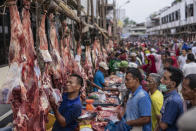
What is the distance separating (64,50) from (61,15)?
65cm

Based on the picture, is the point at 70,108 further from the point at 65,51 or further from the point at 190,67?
the point at 190,67

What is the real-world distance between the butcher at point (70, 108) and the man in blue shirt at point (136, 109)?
61cm

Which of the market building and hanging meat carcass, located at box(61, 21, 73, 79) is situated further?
the market building

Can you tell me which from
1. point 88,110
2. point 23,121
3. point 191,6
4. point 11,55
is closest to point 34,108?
point 23,121

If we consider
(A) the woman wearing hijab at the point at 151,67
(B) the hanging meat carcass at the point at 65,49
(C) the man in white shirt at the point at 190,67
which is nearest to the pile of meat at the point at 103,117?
(B) the hanging meat carcass at the point at 65,49

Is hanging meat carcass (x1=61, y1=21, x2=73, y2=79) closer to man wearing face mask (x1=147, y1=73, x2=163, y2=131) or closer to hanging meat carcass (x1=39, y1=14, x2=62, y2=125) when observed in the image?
hanging meat carcass (x1=39, y1=14, x2=62, y2=125)

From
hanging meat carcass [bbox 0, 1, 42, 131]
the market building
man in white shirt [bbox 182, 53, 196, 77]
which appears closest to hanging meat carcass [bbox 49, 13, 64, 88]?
hanging meat carcass [bbox 0, 1, 42, 131]

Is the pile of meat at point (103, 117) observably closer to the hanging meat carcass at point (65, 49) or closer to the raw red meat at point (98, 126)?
the raw red meat at point (98, 126)

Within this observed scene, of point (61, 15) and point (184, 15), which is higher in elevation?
point (184, 15)

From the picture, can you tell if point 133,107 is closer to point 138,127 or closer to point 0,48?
point 138,127

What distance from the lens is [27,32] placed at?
258 centimetres

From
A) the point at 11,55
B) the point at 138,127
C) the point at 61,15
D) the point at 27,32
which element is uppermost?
the point at 61,15

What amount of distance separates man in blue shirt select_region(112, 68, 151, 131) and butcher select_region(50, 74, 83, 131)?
61 cm

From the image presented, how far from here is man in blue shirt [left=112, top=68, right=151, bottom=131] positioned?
286 centimetres
